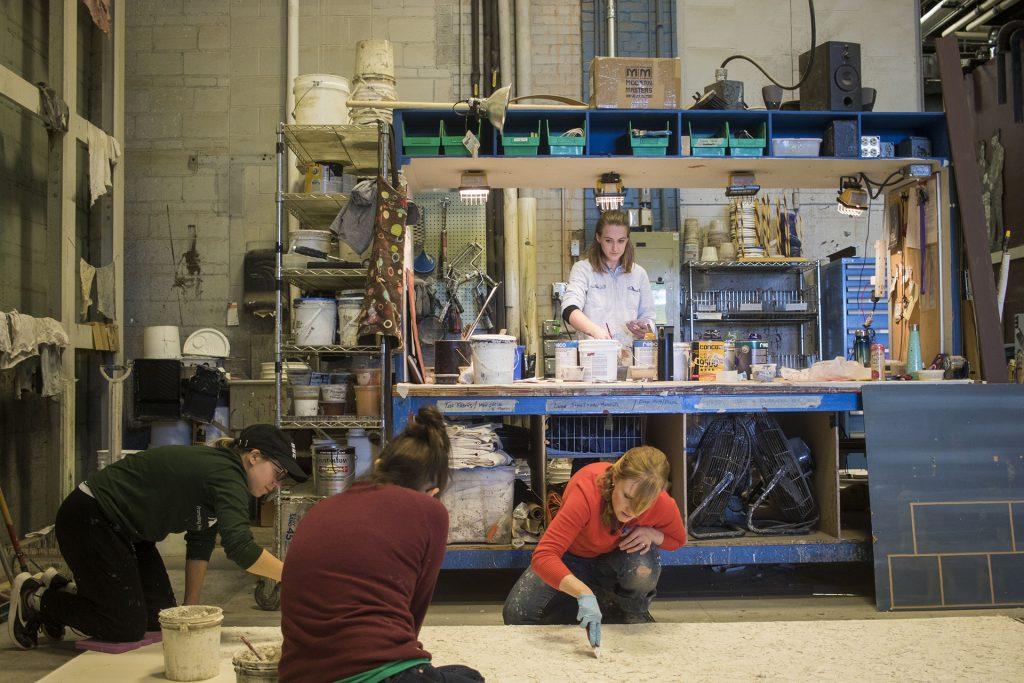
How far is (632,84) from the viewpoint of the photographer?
5.27 metres

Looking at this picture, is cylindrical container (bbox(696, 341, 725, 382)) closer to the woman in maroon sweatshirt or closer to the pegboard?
the woman in maroon sweatshirt

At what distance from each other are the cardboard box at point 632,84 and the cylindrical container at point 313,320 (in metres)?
2.05

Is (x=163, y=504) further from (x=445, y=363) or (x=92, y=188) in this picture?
(x=92, y=188)

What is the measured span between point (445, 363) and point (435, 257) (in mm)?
3068

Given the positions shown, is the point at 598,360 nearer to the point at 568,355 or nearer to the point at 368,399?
the point at 568,355

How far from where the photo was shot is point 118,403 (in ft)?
21.4

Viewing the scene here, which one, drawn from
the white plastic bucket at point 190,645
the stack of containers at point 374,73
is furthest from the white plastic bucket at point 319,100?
the white plastic bucket at point 190,645

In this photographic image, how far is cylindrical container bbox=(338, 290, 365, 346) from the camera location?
5320 millimetres

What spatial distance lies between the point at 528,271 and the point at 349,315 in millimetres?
2691

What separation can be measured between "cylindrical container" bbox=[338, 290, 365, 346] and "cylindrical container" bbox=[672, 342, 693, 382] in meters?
1.90

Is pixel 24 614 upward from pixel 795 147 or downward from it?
downward

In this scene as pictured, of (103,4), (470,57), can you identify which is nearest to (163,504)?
(103,4)

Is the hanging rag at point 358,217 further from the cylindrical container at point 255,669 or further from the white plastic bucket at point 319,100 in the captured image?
the cylindrical container at point 255,669

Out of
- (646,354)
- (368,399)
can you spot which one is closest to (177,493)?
(368,399)
